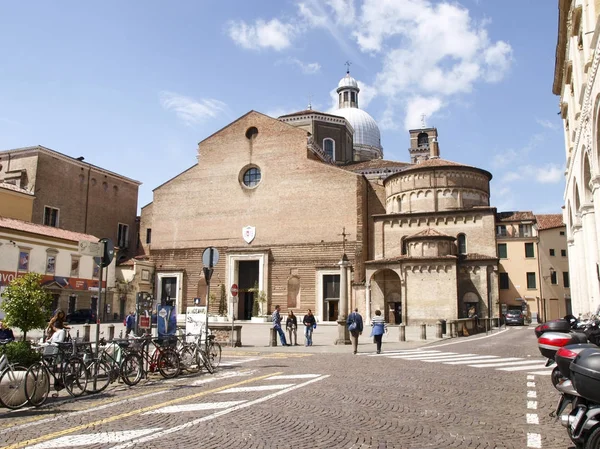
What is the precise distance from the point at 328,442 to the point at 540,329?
5359mm

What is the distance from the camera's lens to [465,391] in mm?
8945

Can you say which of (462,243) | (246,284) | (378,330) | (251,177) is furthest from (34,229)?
(462,243)

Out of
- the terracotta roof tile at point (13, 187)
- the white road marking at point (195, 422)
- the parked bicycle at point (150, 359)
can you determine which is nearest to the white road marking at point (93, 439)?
the white road marking at point (195, 422)

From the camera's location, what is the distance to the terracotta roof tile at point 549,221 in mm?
45522

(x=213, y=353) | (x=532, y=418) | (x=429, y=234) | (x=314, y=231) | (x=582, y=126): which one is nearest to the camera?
(x=532, y=418)

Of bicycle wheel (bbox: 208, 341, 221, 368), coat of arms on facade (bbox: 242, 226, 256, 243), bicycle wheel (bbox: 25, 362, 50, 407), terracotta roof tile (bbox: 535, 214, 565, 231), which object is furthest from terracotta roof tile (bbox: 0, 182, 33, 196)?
terracotta roof tile (bbox: 535, 214, 565, 231)

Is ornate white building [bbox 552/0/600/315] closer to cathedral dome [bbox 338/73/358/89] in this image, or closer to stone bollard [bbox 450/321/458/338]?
stone bollard [bbox 450/321/458/338]

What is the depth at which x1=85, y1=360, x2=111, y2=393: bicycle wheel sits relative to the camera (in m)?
8.80

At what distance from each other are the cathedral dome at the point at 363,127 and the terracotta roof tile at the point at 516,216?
24.9 metres

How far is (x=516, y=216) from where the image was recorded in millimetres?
45031

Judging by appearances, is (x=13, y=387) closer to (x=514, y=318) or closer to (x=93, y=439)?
(x=93, y=439)

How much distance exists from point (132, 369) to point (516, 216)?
41328 mm

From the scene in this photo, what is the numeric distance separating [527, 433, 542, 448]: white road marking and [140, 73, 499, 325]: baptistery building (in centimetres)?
2800

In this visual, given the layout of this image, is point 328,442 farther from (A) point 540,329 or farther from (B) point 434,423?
(A) point 540,329
